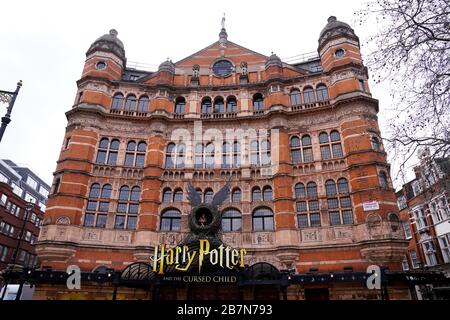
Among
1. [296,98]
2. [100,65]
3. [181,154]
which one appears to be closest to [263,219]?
[181,154]

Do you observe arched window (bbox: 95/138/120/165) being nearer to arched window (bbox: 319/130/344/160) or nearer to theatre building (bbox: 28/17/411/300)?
theatre building (bbox: 28/17/411/300)

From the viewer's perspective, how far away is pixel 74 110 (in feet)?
84.7

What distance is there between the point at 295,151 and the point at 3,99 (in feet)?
65.6

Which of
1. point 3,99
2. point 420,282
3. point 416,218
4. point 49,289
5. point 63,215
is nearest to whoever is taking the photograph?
point 3,99

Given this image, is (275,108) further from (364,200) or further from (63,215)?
(63,215)

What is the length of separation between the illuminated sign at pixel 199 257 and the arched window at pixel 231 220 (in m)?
4.28

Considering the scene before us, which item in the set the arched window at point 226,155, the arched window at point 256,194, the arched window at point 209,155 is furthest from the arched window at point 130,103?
the arched window at point 256,194

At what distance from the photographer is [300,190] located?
23547 millimetres

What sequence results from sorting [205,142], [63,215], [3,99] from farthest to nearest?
[205,142] → [63,215] → [3,99]

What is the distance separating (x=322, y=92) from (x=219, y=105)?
9510 mm

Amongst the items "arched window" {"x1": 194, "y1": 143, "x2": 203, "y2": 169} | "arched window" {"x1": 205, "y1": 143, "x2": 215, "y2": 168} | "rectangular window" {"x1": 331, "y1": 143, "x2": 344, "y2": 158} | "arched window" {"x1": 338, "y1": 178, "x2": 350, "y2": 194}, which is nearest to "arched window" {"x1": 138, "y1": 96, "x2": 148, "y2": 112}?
"arched window" {"x1": 194, "y1": 143, "x2": 203, "y2": 169}

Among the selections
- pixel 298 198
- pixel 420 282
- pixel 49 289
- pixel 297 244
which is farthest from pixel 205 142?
pixel 420 282

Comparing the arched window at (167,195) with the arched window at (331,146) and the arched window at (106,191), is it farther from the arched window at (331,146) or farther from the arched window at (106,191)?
the arched window at (331,146)
